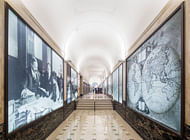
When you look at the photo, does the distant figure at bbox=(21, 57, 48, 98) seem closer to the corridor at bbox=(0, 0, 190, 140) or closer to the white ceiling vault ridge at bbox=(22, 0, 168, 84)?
the corridor at bbox=(0, 0, 190, 140)

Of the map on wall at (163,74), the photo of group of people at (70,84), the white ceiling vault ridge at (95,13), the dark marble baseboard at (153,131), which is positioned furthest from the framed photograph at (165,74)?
the photo of group of people at (70,84)

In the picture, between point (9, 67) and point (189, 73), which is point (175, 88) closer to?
point (189, 73)

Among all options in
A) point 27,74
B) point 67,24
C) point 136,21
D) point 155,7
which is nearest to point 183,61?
point 155,7

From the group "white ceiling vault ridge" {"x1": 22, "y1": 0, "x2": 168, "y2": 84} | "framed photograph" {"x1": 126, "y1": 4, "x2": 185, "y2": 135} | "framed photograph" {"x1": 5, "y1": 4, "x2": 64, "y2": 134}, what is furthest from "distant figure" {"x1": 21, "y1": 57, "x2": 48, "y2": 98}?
"framed photograph" {"x1": 126, "y1": 4, "x2": 185, "y2": 135}

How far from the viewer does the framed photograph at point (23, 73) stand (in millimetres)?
2396

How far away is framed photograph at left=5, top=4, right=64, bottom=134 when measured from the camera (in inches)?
94.3

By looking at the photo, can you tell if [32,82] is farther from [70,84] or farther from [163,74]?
[70,84]

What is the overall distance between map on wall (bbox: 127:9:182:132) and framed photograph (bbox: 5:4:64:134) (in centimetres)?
313

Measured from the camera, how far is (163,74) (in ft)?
9.95

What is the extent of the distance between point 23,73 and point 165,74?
316 centimetres

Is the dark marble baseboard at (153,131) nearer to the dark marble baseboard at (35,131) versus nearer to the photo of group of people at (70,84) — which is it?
the dark marble baseboard at (35,131)

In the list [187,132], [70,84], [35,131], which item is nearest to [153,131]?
[187,132]

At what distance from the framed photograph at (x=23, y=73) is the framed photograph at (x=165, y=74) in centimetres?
311

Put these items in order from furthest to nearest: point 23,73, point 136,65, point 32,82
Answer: point 136,65 < point 32,82 < point 23,73
